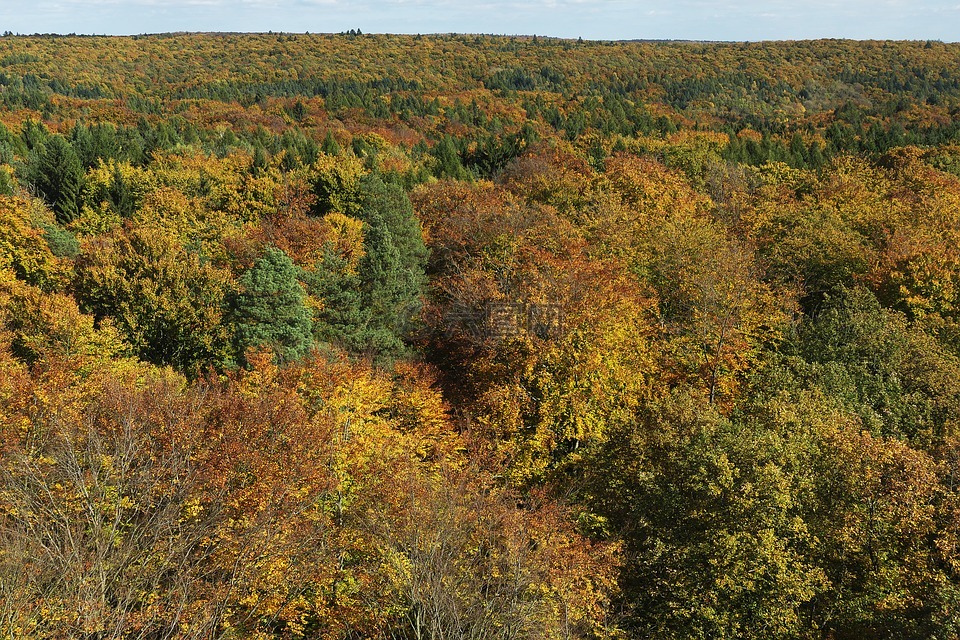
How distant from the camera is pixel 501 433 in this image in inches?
1140

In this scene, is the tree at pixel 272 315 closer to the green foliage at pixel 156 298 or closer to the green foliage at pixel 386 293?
the green foliage at pixel 386 293

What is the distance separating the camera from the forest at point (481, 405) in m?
17.0

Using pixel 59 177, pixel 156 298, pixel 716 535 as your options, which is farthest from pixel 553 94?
pixel 716 535

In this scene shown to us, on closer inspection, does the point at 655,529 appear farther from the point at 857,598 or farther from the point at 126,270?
the point at 126,270

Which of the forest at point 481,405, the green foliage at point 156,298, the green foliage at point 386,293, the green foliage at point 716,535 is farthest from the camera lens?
the green foliage at point 156,298

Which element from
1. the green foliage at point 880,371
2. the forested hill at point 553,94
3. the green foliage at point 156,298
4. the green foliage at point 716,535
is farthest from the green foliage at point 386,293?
the forested hill at point 553,94

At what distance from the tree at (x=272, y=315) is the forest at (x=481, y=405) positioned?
186 millimetres

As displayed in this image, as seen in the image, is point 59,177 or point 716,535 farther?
point 59,177

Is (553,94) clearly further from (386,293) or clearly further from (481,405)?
(481,405)

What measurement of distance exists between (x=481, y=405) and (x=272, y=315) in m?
11.5

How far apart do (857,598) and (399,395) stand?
61.5ft

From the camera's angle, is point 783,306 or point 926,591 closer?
point 926,591

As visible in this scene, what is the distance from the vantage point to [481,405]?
29.7m

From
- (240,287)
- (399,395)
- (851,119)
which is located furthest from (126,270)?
(851,119)
